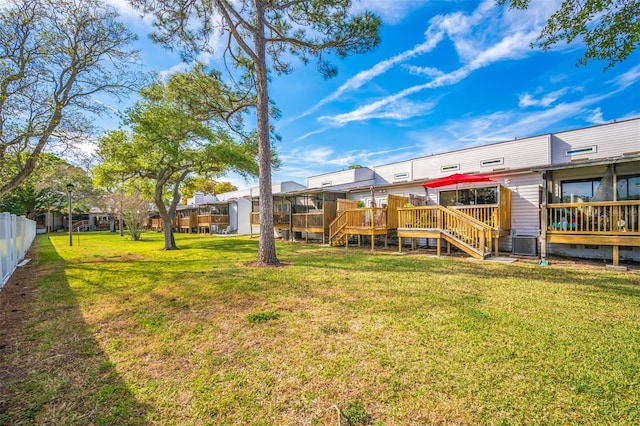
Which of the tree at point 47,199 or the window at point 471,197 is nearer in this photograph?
the window at point 471,197

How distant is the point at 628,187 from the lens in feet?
27.4

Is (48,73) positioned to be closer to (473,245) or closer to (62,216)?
(473,245)

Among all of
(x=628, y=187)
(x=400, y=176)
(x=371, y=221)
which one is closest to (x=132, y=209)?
(x=371, y=221)

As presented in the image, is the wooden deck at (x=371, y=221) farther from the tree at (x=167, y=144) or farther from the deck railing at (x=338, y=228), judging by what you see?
the tree at (x=167, y=144)

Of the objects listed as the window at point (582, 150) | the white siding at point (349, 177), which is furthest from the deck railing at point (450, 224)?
the white siding at point (349, 177)

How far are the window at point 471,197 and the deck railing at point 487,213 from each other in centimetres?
89

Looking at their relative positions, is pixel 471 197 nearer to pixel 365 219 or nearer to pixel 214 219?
pixel 365 219

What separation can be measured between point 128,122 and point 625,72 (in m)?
18.6

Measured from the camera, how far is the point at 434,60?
12523 millimetres

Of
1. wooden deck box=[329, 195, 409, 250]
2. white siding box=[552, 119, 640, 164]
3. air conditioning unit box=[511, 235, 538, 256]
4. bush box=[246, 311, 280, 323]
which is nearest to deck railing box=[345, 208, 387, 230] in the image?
wooden deck box=[329, 195, 409, 250]

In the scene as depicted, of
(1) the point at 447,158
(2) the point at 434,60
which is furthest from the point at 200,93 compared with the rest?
(1) the point at 447,158

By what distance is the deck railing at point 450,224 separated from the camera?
8758mm

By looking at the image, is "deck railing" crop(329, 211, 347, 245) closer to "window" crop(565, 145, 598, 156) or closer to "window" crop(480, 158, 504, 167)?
"window" crop(480, 158, 504, 167)

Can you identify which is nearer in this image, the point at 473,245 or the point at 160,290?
the point at 160,290
